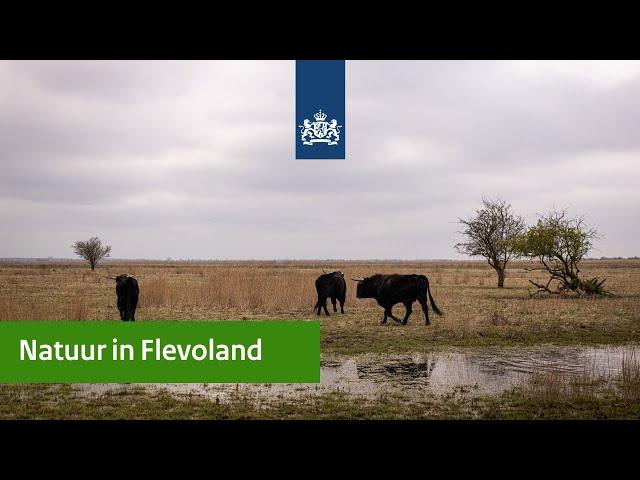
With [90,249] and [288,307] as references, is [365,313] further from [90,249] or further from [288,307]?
[90,249]

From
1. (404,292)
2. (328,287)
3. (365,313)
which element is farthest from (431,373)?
(365,313)

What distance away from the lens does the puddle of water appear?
29.4 ft

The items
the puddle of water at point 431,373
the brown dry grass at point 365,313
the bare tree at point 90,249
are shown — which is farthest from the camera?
the bare tree at point 90,249

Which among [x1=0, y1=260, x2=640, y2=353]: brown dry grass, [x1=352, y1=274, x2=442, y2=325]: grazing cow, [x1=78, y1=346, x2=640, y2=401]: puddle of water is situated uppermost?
[x1=352, y1=274, x2=442, y2=325]: grazing cow

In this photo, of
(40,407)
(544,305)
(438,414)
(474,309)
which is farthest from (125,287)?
(544,305)

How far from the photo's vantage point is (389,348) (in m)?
13.1

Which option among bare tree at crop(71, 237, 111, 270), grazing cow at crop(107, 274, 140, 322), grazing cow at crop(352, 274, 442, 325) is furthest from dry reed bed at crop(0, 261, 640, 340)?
bare tree at crop(71, 237, 111, 270)

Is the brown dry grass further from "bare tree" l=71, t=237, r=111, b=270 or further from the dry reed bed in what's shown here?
"bare tree" l=71, t=237, r=111, b=270

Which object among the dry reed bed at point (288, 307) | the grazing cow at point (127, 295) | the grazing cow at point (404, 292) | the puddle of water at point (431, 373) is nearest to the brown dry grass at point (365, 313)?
the dry reed bed at point (288, 307)

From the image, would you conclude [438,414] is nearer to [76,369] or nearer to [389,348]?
[389,348]

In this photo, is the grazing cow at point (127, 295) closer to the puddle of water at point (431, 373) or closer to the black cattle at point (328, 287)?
the puddle of water at point (431, 373)

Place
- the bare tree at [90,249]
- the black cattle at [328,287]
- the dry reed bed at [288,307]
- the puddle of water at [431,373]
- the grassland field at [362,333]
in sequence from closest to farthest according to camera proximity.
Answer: the grassland field at [362,333], the puddle of water at [431,373], the dry reed bed at [288,307], the black cattle at [328,287], the bare tree at [90,249]

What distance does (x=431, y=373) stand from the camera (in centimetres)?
1030

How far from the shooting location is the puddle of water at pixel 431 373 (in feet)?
29.4
